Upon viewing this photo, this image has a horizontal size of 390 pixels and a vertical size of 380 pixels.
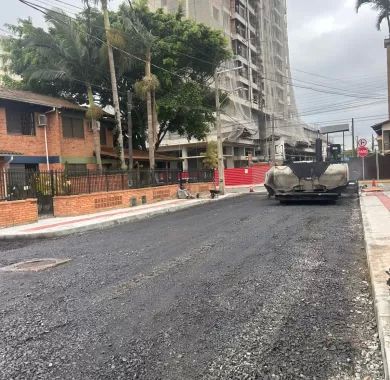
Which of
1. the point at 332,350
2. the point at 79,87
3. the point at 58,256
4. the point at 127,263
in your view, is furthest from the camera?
the point at 79,87

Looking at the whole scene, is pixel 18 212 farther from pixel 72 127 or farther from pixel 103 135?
pixel 103 135

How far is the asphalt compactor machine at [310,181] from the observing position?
1767 cm

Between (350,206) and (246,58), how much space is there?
56954 mm

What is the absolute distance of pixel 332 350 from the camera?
3934 millimetres

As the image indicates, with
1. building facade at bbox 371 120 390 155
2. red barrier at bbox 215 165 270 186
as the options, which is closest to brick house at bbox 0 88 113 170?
red barrier at bbox 215 165 270 186

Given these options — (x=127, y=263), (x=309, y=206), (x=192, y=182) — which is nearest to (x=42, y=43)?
(x=192, y=182)

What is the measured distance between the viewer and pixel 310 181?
58.9 ft

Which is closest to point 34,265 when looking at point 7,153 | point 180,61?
point 7,153

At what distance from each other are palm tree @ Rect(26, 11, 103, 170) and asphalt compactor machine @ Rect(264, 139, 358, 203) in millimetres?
10608

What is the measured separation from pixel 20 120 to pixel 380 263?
2225 centimetres

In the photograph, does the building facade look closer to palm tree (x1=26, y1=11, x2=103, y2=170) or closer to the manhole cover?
palm tree (x1=26, y1=11, x2=103, y2=170)

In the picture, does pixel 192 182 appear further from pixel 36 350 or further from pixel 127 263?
pixel 36 350

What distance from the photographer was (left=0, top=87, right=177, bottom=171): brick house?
23172 mm

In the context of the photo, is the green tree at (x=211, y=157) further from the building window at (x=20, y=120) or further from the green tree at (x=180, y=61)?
the building window at (x=20, y=120)
